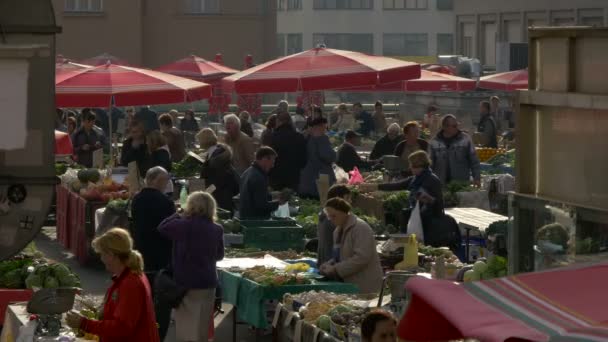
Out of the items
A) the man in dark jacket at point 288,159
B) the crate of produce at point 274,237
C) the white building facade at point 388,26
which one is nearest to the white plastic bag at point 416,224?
the crate of produce at point 274,237

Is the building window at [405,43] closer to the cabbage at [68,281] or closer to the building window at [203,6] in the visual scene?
the building window at [203,6]

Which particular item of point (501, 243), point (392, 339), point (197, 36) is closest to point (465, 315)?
point (392, 339)

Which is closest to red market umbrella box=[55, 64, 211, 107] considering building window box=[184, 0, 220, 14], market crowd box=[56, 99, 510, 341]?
market crowd box=[56, 99, 510, 341]

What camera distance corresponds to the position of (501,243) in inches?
420

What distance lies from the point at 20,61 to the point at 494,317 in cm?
173

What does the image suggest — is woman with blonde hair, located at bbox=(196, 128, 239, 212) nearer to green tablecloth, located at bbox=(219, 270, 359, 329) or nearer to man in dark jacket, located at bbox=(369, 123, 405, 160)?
green tablecloth, located at bbox=(219, 270, 359, 329)

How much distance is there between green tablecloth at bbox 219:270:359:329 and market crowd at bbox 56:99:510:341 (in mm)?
131

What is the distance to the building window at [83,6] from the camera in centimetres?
6044

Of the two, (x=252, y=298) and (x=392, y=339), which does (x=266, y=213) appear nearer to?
(x=252, y=298)

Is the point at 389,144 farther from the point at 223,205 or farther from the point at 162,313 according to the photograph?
the point at 162,313

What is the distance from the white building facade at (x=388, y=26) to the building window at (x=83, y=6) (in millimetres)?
41285

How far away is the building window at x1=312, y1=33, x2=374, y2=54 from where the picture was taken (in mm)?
101625

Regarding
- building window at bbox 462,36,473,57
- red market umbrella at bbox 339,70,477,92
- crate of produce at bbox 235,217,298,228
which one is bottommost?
crate of produce at bbox 235,217,298,228

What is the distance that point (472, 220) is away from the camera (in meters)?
15.8
